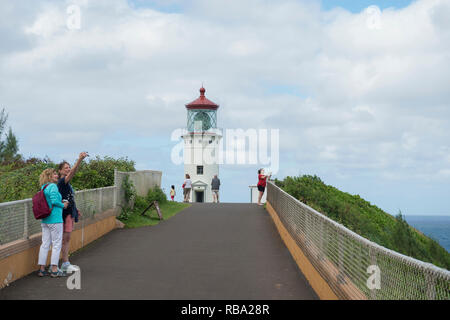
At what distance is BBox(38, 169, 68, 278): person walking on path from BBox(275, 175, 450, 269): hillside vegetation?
12.3m

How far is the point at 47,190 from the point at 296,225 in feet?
20.8

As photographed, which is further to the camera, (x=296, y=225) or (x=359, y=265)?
(x=296, y=225)

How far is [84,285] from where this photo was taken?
963 centimetres

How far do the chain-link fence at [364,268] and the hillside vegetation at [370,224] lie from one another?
10100 millimetres

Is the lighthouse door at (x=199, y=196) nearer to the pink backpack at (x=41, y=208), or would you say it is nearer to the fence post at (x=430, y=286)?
the pink backpack at (x=41, y=208)

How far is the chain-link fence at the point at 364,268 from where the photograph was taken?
5059 mm

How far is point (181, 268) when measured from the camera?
11336 mm

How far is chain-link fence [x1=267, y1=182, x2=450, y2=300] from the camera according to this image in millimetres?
5059

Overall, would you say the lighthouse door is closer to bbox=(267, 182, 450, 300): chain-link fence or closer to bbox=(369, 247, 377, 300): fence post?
bbox=(267, 182, 450, 300): chain-link fence

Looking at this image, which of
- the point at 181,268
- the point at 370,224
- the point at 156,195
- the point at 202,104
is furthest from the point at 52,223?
the point at 202,104

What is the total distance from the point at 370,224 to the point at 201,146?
30.2 meters

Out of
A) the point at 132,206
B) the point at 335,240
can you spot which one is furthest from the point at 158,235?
the point at 335,240

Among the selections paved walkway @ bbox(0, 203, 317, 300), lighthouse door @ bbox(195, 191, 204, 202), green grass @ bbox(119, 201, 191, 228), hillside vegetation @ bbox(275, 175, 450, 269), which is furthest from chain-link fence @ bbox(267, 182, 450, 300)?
lighthouse door @ bbox(195, 191, 204, 202)

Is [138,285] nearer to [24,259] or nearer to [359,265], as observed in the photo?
[24,259]
